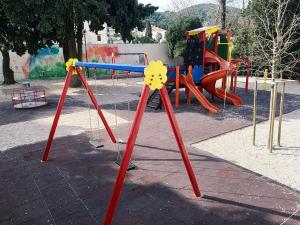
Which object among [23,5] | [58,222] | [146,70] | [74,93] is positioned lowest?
[58,222]

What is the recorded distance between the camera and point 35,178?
17.2 ft

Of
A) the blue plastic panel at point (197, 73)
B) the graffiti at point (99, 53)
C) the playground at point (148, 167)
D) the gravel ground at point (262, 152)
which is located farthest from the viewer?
the graffiti at point (99, 53)

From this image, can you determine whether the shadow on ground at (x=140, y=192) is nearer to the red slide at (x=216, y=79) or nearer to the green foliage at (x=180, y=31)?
the red slide at (x=216, y=79)

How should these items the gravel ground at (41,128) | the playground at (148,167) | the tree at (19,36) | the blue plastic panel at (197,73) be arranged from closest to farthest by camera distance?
the playground at (148,167) → the gravel ground at (41,128) → the blue plastic panel at (197,73) → the tree at (19,36)

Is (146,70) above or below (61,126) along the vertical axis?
above

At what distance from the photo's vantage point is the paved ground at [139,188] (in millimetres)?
3982

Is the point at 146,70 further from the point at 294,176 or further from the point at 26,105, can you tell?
the point at 26,105

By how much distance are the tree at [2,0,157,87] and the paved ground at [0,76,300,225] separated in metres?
6.98

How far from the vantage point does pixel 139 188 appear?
4.74 m

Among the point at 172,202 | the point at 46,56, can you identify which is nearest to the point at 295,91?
the point at 172,202

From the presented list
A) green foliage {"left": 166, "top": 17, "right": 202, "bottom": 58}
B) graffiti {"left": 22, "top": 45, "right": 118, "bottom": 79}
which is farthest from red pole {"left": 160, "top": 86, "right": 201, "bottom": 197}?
green foliage {"left": 166, "top": 17, "right": 202, "bottom": 58}

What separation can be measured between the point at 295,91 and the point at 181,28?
12373 mm

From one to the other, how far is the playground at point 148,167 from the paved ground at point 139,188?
0.6 inches

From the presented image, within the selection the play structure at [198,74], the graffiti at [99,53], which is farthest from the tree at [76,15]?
the graffiti at [99,53]
